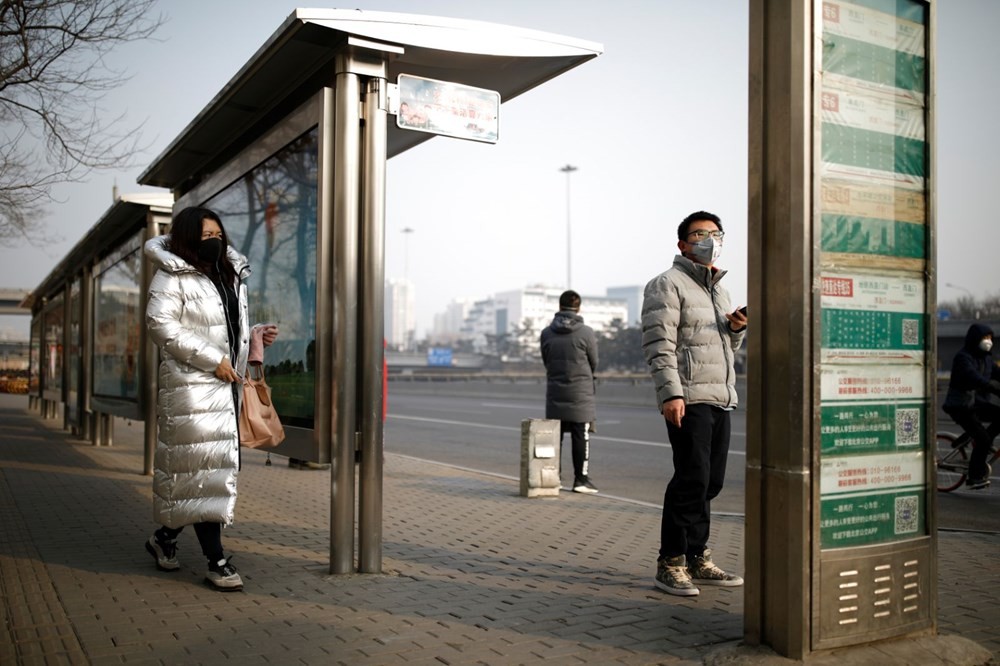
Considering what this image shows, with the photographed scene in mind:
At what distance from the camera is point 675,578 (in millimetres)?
4859

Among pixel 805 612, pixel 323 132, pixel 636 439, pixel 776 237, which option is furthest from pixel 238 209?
pixel 636 439

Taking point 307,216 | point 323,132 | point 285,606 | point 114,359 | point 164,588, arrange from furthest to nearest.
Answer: point 114,359 < point 307,216 < point 323,132 < point 164,588 < point 285,606

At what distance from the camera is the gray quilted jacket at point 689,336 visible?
195 inches

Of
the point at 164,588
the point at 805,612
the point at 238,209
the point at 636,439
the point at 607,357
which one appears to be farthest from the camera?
the point at 607,357

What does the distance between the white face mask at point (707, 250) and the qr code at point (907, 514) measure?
1.73 m

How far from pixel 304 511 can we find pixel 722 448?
416 centimetres

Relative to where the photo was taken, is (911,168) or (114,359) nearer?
(911,168)

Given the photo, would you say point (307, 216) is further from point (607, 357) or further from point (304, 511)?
point (607, 357)

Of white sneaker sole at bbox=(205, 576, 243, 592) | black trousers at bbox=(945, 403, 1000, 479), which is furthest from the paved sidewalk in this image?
black trousers at bbox=(945, 403, 1000, 479)

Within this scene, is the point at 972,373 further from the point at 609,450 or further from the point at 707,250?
the point at 609,450

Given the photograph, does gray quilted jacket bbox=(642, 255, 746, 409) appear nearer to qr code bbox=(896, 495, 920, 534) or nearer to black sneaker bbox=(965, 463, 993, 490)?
qr code bbox=(896, 495, 920, 534)

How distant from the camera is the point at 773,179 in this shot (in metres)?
3.83

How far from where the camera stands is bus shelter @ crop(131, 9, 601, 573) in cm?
535

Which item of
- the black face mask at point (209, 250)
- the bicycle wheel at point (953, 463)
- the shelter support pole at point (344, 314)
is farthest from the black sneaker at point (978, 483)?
the black face mask at point (209, 250)
